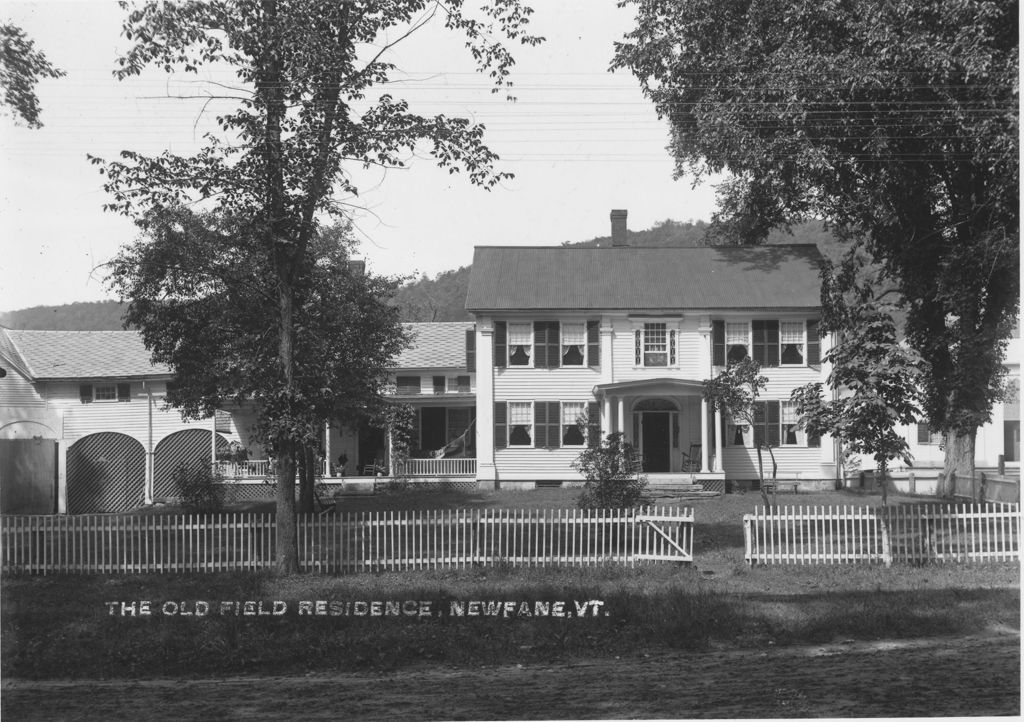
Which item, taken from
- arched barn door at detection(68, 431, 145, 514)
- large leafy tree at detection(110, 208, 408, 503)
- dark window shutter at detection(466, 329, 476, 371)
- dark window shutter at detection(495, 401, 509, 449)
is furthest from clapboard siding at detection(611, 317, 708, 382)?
arched barn door at detection(68, 431, 145, 514)

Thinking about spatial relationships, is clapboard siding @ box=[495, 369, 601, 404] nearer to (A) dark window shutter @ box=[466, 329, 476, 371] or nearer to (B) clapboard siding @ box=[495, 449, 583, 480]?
(B) clapboard siding @ box=[495, 449, 583, 480]

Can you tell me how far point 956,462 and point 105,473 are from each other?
19923 mm

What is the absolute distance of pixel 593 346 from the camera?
80.5ft

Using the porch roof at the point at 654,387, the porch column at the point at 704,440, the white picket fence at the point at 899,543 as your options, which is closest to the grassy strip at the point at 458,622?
the white picket fence at the point at 899,543

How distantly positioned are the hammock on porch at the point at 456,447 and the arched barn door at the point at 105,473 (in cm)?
782

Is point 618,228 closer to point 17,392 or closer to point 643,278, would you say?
point 643,278

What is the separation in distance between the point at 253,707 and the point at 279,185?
6.39 metres

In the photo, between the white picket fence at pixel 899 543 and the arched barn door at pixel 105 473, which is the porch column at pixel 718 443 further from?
the arched barn door at pixel 105 473

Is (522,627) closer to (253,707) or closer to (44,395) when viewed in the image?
(253,707)

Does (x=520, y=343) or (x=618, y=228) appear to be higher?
(x=618, y=228)

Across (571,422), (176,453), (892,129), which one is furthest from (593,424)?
(176,453)

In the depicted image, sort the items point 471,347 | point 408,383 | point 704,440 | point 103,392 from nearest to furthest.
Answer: point 704,440
point 471,347
point 408,383
point 103,392

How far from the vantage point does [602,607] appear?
1077cm

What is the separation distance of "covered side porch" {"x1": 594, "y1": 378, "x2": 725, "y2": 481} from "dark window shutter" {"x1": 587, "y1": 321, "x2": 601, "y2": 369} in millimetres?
805
